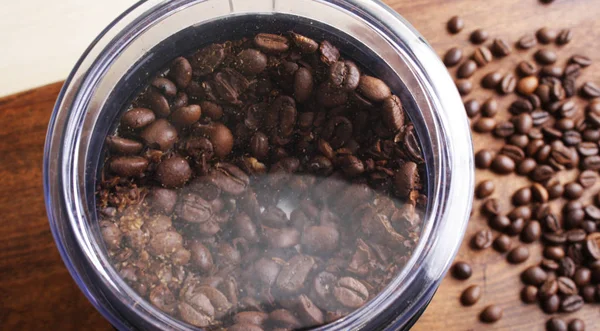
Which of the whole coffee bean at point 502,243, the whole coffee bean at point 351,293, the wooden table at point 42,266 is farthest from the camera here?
the whole coffee bean at point 502,243

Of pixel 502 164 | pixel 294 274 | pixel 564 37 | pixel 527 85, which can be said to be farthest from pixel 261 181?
pixel 564 37

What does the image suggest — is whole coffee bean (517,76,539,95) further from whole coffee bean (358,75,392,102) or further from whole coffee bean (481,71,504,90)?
whole coffee bean (358,75,392,102)

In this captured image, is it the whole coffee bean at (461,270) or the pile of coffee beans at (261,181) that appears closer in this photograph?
the pile of coffee beans at (261,181)

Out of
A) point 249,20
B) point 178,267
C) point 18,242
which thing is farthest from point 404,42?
point 18,242

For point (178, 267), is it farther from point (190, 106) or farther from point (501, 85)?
point (501, 85)

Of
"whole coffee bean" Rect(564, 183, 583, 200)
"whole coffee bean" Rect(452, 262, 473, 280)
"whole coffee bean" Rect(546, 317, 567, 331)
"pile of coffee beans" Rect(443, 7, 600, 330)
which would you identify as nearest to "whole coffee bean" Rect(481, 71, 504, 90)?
"pile of coffee beans" Rect(443, 7, 600, 330)

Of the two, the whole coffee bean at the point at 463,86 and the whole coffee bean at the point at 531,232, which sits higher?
the whole coffee bean at the point at 463,86

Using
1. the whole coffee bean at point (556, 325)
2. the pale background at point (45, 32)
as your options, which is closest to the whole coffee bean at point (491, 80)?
the whole coffee bean at point (556, 325)

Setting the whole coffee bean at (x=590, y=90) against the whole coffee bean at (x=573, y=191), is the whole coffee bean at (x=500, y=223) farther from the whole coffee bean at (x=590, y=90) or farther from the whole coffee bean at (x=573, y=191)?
the whole coffee bean at (x=590, y=90)
